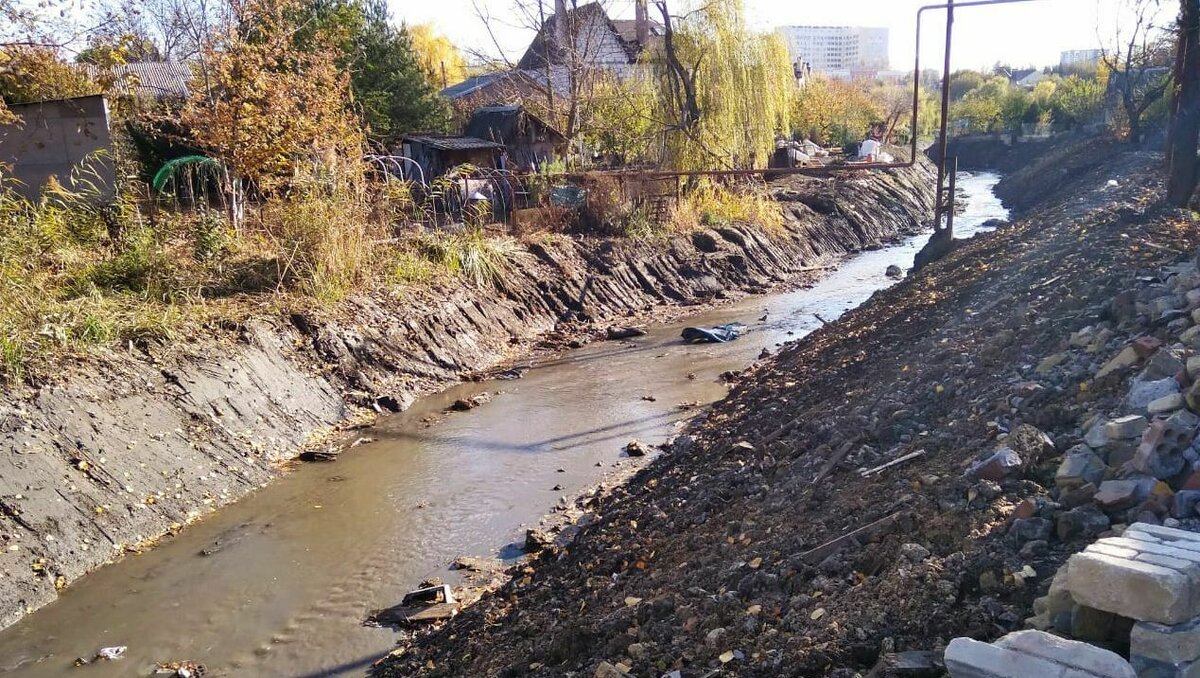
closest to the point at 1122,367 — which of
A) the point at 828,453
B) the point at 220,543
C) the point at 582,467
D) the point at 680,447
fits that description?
the point at 828,453

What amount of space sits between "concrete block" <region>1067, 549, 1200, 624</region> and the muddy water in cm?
448

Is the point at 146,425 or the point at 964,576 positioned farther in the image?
the point at 146,425

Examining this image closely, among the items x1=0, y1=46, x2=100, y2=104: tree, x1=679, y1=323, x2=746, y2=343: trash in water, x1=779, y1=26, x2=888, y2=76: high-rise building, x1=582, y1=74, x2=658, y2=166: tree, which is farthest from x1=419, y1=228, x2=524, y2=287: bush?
x1=779, y1=26, x2=888, y2=76: high-rise building

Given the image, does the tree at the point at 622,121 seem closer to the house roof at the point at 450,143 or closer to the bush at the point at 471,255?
the house roof at the point at 450,143

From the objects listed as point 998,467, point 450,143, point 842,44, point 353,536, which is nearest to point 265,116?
point 353,536

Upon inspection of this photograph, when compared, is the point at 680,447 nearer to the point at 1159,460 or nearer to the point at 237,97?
the point at 1159,460

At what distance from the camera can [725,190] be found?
883 inches

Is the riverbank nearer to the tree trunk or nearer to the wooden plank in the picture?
the wooden plank

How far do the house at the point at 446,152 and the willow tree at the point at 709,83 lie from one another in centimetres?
466

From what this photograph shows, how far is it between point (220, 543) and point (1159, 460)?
694 centimetres

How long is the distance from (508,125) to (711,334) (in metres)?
12.5

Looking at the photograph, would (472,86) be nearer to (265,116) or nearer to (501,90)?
(501,90)

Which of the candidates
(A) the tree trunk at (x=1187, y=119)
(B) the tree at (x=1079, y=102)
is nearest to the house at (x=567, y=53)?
(A) the tree trunk at (x=1187, y=119)

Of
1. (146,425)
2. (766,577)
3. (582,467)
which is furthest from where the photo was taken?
(582,467)
